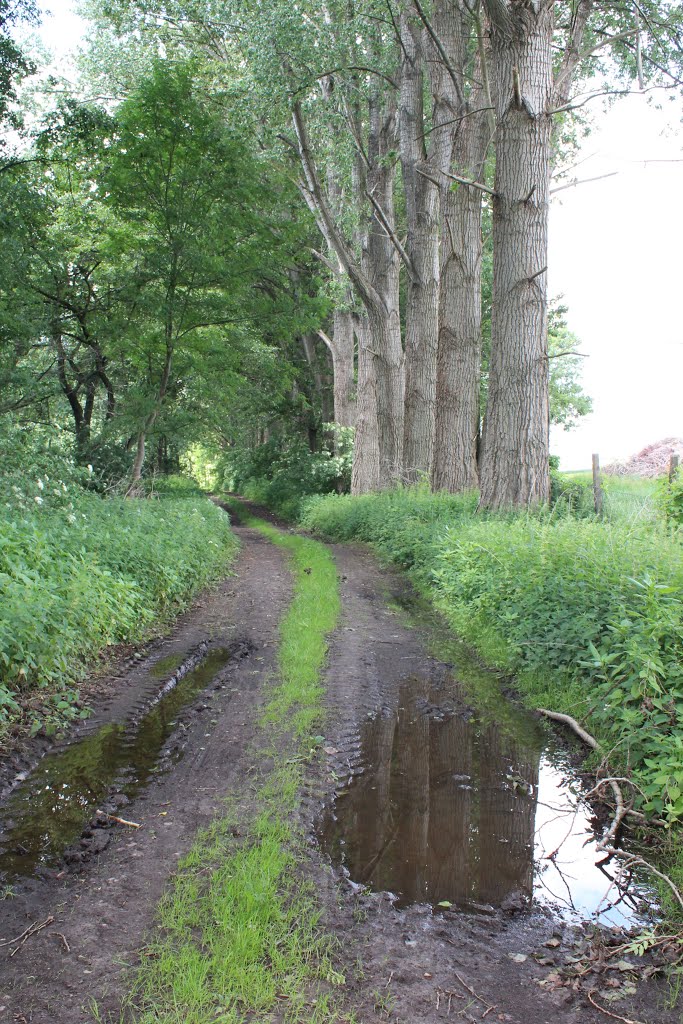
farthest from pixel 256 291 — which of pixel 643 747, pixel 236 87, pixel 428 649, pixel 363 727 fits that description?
pixel 643 747

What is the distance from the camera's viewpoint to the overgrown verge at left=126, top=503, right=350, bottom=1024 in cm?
262

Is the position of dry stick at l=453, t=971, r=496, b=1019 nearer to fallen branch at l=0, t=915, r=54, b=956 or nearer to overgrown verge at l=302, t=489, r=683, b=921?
overgrown verge at l=302, t=489, r=683, b=921

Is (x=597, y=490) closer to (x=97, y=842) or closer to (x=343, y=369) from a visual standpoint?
(x=97, y=842)

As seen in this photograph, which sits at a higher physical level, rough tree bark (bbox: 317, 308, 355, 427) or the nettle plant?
rough tree bark (bbox: 317, 308, 355, 427)

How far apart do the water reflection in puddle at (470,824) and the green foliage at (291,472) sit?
61.5 ft

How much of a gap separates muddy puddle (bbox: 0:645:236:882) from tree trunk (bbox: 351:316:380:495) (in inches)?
585

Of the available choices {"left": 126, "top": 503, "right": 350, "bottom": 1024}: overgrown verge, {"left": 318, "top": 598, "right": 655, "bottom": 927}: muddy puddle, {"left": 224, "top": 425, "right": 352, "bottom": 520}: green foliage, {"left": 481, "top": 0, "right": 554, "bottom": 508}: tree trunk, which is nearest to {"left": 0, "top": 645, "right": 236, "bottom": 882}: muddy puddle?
{"left": 126, "top": 503, "right": 350, "bottom": 1024}: overgrown verge

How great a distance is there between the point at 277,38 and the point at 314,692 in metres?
12.9

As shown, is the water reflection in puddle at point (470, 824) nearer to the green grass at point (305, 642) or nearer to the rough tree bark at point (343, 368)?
the green grass at point (305, 642)

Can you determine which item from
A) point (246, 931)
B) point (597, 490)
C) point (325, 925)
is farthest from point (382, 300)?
point (246, 931)

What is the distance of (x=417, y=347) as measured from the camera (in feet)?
54.7

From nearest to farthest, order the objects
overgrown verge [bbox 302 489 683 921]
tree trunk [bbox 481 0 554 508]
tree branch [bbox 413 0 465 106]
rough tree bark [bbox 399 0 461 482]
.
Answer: overgrown verge [bbox 302 489 683 921] < tree trunk [bbox 481 0 554 508] < tree branch [bbox 413 0 465 106] < rough tree bark [bbox 399 0 461 482]

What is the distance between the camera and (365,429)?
20641 millimetres

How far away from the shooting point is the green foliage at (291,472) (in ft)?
80.3
